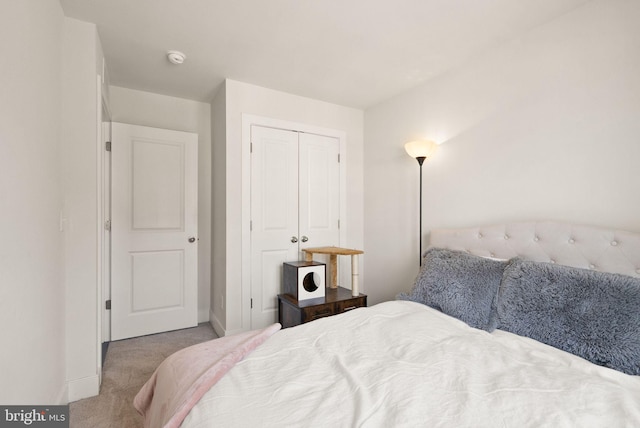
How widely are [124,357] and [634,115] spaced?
3.91 metres

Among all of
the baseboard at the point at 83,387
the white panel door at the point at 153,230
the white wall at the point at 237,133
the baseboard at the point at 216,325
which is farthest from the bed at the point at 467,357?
the white panel door at the point at 153,230

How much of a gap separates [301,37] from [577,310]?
7.66 feet

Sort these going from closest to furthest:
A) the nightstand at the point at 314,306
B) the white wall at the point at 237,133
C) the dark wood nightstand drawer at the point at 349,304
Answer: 1. the nightstand at the point at 314,306
2. the dark wood nightstand drawer at the point at 349,304
3. the white wall at the point at 237,133

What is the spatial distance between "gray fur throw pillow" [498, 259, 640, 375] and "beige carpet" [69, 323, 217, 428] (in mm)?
2286

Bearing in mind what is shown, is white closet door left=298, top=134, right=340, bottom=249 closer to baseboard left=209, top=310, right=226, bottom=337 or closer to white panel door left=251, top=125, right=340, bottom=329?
white panel door left=251, top=125, right=340, bottom=329

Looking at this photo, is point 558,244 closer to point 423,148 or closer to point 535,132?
point 535,132

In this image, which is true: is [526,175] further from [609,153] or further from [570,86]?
[570,86]

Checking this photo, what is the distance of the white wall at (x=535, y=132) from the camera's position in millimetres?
1645

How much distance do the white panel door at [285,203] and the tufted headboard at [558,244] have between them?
56.8 inches

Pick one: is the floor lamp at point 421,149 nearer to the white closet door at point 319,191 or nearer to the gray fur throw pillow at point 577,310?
the white closet door at point 319,191

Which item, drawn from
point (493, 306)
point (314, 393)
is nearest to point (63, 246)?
point (314, 393)

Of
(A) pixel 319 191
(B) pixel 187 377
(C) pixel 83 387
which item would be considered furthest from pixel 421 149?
(C) pixel 83 387

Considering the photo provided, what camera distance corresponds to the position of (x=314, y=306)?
2533mm

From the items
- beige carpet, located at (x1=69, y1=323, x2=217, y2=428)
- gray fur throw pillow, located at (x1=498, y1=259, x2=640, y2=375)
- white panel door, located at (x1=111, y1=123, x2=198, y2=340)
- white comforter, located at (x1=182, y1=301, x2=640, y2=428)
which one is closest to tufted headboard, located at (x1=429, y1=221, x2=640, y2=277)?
gray fur throw pillow, located at (x1=498, y1=259, x2=640, y2=375)
